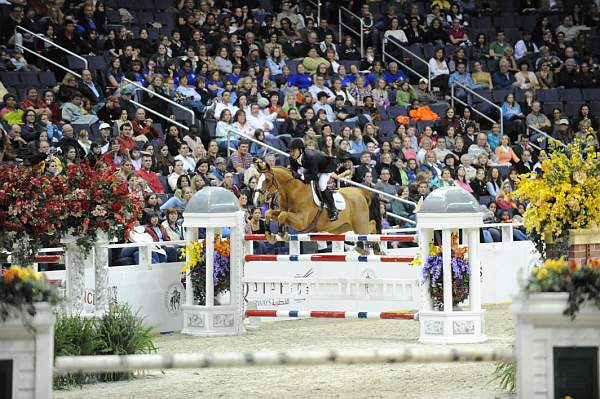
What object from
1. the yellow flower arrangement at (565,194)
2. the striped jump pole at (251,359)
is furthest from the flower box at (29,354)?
the yellow flower arrangement at (565,194)

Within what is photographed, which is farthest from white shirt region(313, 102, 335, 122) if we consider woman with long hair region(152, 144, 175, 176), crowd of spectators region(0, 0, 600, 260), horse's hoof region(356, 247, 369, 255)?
horse's hoof region(356, 247, 369, 255)

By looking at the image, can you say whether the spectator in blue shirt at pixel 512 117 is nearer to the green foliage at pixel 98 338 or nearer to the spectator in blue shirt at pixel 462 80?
the spectator in blue shirt at pixel 462 80

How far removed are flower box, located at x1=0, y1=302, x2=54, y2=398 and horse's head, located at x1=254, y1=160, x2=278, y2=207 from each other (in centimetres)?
838

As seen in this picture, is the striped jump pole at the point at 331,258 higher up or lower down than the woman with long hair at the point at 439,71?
lower down

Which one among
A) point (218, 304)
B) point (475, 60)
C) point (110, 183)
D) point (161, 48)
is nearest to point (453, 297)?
point (218, 304)

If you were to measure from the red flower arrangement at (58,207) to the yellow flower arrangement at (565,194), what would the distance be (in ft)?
14.0

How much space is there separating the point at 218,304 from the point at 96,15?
8.32m

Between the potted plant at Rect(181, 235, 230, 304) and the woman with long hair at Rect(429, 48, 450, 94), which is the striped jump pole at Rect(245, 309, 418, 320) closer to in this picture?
the potted plant at Rect(181, 235, 230, 304)

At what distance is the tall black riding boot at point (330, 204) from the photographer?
18.1 metres

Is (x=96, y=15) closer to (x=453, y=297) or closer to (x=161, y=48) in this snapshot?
(x=161, y=48)

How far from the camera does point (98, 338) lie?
1181cm

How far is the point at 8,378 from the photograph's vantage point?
8312 millimetres

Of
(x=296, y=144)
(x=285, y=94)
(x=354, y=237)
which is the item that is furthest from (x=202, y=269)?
(x=285, y=94)

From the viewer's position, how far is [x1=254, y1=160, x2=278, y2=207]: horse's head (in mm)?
16719
